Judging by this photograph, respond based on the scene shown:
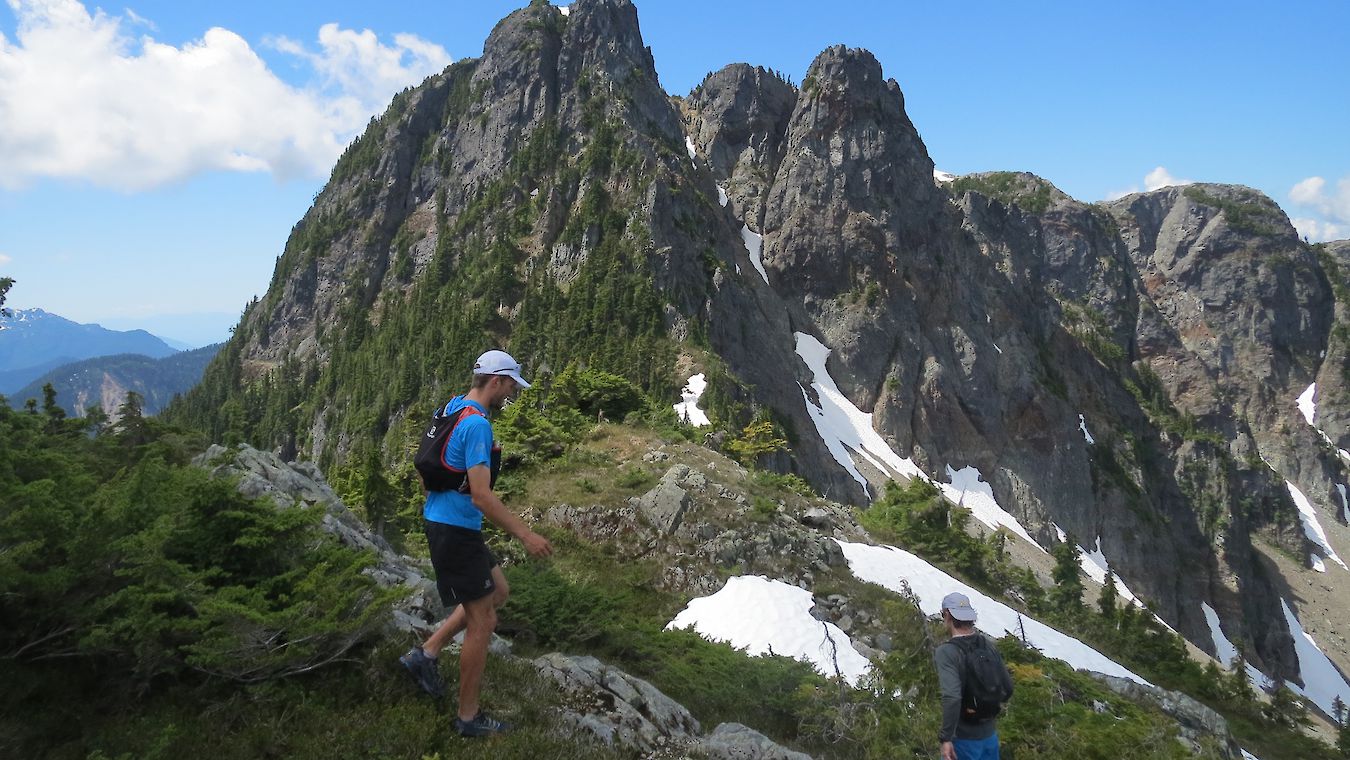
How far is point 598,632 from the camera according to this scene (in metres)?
8.16

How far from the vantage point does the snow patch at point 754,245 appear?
8669 centimetres

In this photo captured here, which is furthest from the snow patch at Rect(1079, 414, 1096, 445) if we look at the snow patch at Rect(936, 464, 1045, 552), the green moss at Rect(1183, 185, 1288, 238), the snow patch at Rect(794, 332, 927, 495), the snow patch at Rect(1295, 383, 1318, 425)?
the green moss at Rect(1183, 185, 1288, 238)

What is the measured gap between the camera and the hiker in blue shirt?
174 inches

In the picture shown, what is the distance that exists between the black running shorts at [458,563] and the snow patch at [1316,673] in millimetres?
108167

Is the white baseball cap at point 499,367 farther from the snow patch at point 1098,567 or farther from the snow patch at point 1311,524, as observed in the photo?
the snow patch at point 1311,524

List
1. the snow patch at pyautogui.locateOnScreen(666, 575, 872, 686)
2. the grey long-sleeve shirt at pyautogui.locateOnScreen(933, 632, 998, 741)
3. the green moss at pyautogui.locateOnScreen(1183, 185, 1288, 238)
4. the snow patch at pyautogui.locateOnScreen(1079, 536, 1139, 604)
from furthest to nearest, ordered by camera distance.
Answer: the green moss at pyautogui.locateOnScreen(1183, 185, 1288, 238) < the snow patch at pyautogui.locateOnScreen(1079, 536, 1139, 604) < the snow patch at pyautogui.locateOnScreen(666, 575, 872, 686) < the grey long-sleeve shirt at pyautogui.locateOnScreen(933, 632, 998, 741)

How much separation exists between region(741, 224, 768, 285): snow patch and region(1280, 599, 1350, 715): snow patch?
76.2 metres

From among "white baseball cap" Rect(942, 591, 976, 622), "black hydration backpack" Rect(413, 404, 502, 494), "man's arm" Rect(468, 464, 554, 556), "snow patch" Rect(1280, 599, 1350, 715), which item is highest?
"black hydration backpack" Rect(413, 404, 502, 494)

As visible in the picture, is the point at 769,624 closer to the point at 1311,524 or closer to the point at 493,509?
the point at 493,509

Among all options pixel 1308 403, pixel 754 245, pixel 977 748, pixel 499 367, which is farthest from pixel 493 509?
pixel 1308 403

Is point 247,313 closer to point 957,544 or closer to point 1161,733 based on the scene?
point 957,544

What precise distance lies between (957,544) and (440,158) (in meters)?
92.2

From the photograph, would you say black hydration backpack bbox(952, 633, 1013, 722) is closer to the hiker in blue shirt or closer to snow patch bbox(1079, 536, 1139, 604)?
the hiker in blue shirt

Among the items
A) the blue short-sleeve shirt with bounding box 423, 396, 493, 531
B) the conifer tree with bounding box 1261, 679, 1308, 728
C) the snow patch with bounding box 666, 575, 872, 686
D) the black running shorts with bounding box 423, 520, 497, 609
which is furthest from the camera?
the conifer tree with bounding box 1261, 679, 1308, 728
